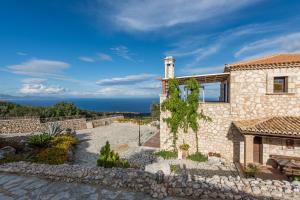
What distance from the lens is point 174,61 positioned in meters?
13.5

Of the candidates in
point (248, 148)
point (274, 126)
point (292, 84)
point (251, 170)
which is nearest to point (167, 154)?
point (248, 148)

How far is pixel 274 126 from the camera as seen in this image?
30.4ft

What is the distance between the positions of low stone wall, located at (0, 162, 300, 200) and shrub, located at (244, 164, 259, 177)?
13.6 ft

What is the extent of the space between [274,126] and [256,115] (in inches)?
67.2

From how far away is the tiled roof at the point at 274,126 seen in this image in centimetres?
866

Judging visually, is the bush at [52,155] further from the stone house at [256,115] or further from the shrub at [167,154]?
the stone house at [256,115]

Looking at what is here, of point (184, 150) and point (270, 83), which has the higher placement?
point (270, 83)

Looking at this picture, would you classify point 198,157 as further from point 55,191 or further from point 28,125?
point 28,125

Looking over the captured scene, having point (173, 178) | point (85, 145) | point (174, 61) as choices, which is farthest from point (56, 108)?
point (173, 178)

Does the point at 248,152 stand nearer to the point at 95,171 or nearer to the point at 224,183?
the point at 224,183

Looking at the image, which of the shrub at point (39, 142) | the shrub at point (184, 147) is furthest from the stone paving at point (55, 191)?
the shrub at point (184, 147)

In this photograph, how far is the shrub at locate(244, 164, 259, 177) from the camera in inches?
337

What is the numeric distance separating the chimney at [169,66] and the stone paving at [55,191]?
959cm

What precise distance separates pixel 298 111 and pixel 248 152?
148 inches
